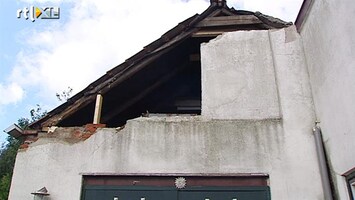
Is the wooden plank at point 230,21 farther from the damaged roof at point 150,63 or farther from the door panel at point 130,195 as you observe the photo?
the door panel at point 130,195

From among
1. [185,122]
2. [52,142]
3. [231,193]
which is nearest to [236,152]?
[231,193]

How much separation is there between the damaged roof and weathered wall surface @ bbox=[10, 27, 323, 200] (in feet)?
2.17

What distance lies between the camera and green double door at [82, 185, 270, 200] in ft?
17.9

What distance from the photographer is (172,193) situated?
558cm

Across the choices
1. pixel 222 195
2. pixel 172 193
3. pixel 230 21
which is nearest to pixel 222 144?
pixel 222 195

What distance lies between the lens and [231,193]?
549 cm

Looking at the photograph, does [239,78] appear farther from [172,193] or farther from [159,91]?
[159,91]

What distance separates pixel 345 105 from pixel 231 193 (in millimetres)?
2260

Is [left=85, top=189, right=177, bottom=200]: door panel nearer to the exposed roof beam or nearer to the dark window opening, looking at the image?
the dark window opening

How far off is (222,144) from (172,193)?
120 centimetres

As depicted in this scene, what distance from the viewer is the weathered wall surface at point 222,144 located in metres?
5.52

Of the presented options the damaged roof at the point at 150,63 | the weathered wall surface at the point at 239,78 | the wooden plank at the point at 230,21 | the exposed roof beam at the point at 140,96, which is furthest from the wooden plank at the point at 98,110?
the wooden plank at the point at 230,21

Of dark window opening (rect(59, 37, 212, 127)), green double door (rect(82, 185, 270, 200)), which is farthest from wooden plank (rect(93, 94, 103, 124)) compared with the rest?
green double door (rect(82, 185, 270, 200))

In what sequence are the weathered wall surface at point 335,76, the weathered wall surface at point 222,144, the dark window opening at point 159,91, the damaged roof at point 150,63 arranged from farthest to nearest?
1. the dark window opening at point 159,91
2. the damaged roof at point 150,63
3. the weathered wall surface at point 222,144
4. the weathered wall surface at point 335,76
